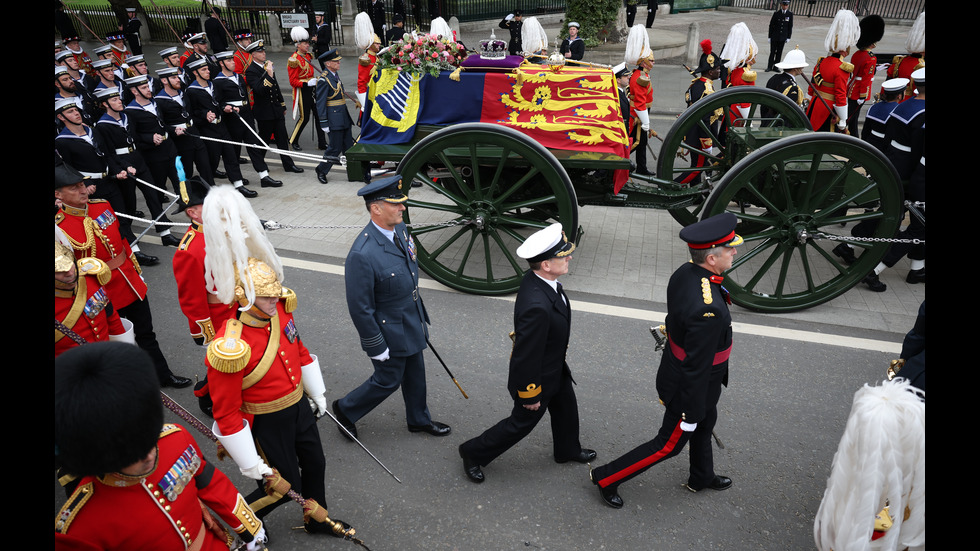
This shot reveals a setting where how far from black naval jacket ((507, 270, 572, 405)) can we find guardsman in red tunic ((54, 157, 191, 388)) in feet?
8.91

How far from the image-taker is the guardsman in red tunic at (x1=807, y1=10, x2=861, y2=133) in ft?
25.8

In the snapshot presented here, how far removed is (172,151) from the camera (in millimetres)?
7121

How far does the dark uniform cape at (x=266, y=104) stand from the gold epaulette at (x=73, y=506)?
782 centimetres

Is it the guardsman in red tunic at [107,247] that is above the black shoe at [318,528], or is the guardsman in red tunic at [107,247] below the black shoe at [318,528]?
above

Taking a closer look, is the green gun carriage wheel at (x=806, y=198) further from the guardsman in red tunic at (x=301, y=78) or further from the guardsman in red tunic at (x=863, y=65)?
the guardsman in red tunic at (x=301, y=78)

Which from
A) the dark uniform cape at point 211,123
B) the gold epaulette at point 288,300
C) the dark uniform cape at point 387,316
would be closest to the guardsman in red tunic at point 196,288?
the dark uniform cape at point 387,316

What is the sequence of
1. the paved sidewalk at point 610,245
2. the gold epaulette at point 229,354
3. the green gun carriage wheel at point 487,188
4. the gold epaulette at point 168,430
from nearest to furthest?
the gold epaulette at point 168,430 < the gold epaulette at point 229,354 < the green gun carriage wheel at point 487,188 < the paved sidewalk at point 610,245

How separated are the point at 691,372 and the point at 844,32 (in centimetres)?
736

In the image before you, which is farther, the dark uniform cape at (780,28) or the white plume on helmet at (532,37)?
the dark uniform cape at (780,28)

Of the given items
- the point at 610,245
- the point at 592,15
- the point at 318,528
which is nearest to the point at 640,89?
the point at 610,245

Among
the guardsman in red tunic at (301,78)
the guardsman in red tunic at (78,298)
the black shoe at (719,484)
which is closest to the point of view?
the guardsman in red tunic at (78,298)

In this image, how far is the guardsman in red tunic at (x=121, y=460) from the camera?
177 centimetres

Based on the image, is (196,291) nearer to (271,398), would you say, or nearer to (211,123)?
(271,398)

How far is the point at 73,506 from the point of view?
1.89m
